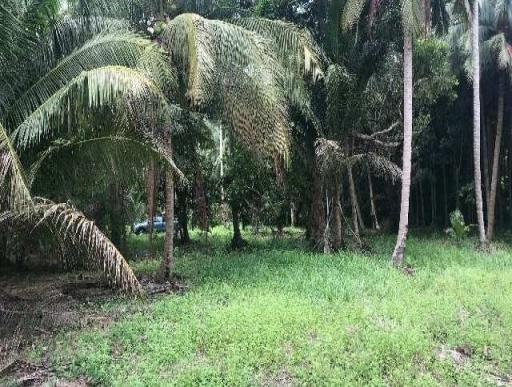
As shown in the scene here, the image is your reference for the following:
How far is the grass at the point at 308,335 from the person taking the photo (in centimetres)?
555

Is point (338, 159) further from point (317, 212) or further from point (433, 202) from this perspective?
point (433, 202)

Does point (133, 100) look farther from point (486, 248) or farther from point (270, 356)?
point (486, 248)

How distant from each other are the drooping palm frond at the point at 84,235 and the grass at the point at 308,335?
86 centimetres

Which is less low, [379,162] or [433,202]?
[379,162]

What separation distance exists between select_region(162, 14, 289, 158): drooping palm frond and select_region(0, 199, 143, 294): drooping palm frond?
8.13ft

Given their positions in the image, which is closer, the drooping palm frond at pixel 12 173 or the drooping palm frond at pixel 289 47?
the drooping palm frond at pixel 12 173

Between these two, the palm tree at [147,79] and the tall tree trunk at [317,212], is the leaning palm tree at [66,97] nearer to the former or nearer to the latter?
the palm tree at [147,79]

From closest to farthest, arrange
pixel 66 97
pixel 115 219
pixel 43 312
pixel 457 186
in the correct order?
pixel 66 97
pixel 43 312
pixel 115 219
pixel 457 186

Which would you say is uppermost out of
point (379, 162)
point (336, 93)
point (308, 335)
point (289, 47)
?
point (289, 47)

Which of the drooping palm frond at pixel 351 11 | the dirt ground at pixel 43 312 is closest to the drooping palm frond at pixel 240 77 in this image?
the dirt ground at pixel 43 312

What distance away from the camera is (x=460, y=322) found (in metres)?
7.20

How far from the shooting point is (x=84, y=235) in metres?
5.89

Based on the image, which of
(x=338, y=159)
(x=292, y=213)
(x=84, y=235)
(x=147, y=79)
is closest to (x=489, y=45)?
(x=338, y=159)

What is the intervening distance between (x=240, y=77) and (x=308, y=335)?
397 centimetres
